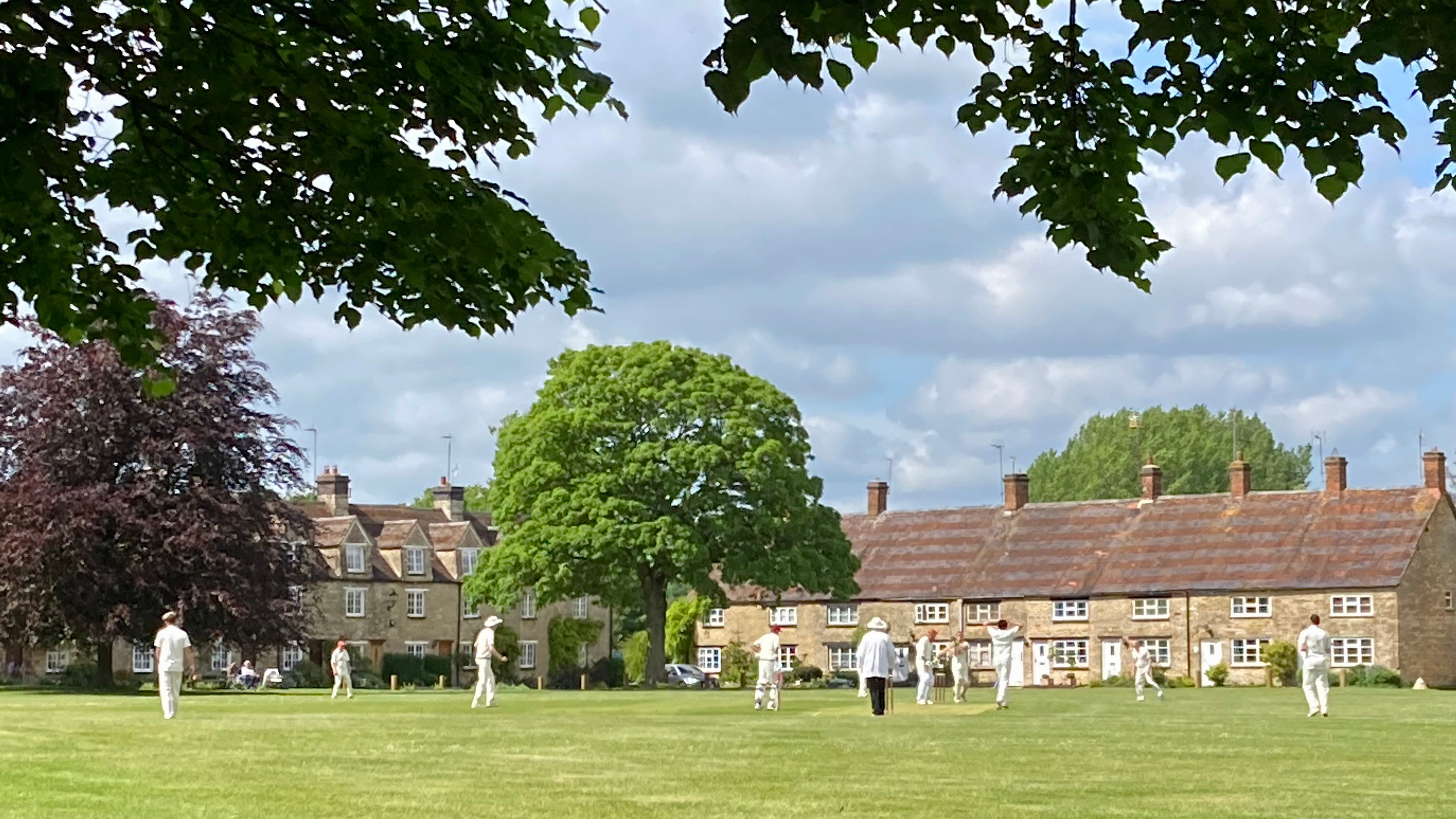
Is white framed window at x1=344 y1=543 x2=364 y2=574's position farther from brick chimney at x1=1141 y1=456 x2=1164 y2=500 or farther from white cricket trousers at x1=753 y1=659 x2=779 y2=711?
white cricket trousers at x1=753 y1=659 x2=779 y2=711

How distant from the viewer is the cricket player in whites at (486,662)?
36.2 metres

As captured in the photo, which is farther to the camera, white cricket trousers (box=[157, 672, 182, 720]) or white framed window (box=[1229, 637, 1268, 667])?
white framed window (box=[1229, 637, 1268, 667])

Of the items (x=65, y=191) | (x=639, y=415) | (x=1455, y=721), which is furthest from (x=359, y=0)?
(x=639, y=415)

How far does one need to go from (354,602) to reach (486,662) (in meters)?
45.8

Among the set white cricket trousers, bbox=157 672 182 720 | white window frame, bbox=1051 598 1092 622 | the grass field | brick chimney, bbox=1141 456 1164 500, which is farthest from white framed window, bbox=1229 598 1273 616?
white cricket trousers, bbox=157 672 182 720

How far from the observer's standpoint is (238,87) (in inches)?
417

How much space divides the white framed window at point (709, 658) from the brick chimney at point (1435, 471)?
3238cm

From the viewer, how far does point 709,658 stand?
94.3m

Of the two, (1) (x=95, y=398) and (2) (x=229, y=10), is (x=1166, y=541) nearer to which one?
(1) (x=95, y=398)

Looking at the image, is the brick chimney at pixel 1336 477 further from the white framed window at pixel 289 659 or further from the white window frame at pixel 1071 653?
the white framed window at pixel 289 659

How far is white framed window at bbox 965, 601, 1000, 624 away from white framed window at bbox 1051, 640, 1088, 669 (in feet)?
10.4

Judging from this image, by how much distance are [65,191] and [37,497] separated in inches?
1763

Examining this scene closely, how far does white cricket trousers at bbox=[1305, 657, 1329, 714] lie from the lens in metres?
33.2

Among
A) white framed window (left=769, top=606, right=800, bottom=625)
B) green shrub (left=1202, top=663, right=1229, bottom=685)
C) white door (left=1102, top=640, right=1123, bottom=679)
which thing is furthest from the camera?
white framed window (left=769, top=606, right=800, bottom=625)
